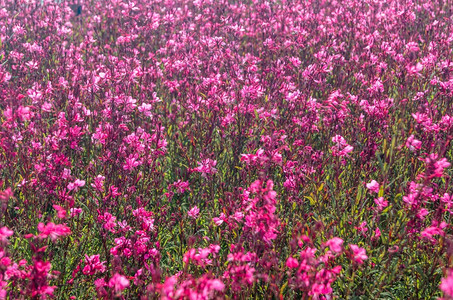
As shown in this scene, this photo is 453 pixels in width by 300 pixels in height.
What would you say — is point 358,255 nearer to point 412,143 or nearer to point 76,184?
point 412,143

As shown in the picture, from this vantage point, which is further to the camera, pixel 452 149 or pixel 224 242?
pixel 452 149

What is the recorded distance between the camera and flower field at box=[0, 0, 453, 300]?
2.25 m

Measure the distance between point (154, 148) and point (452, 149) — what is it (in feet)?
9.39

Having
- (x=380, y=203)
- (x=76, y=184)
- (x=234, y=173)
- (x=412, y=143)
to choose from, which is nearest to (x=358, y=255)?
(x=380, y=203)

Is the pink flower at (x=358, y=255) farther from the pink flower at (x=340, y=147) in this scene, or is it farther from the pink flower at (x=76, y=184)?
the pink flower at (x=76, y=184)

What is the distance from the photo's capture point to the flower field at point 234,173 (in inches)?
88.7

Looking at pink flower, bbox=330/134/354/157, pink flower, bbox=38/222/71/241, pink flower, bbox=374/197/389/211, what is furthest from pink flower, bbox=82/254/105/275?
pink flower, bbox=330/134/354/157

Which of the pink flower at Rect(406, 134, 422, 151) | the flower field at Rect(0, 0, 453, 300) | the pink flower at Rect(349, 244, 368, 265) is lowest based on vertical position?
the flower field at Rect(0, 0, 453, 300)

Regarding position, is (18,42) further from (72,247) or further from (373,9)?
(373,9)

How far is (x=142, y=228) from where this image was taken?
9.23 feet

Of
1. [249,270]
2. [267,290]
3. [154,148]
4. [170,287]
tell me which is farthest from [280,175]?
[170,287]

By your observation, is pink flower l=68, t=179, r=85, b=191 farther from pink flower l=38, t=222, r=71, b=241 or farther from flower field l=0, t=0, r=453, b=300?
pink flower l=38, t=222, r=71, b=241

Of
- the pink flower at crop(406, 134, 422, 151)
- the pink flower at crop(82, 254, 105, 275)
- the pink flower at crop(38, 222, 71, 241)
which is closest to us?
the pink flower at crop(38, 222, 71, 241)

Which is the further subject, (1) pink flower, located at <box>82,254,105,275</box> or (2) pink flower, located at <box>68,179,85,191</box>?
(2) pink flower, located at <box>68,179,85,191</box>
